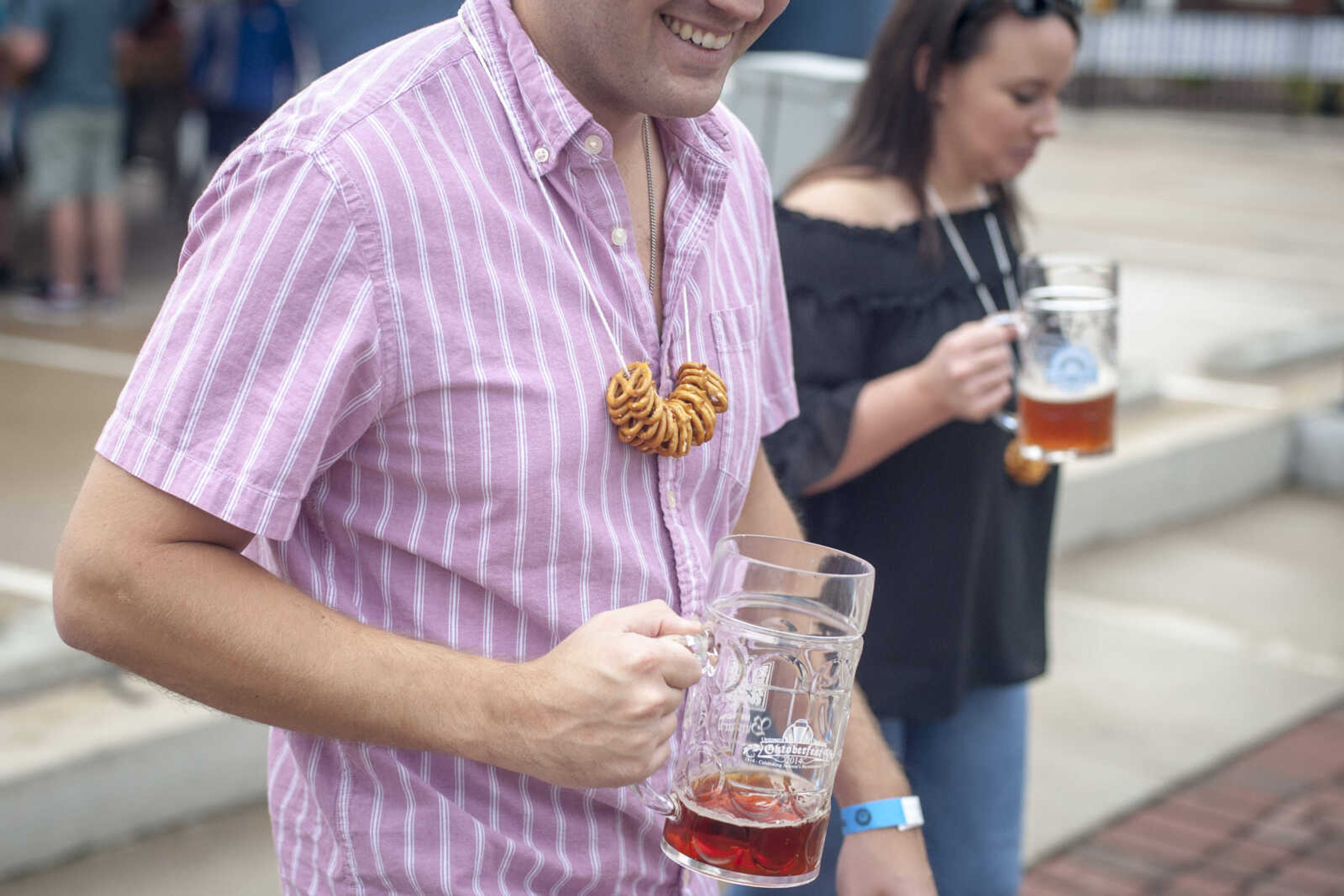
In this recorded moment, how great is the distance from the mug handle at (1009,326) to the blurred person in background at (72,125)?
6.51m

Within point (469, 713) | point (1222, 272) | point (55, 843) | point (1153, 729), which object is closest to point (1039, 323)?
point (469, 713)

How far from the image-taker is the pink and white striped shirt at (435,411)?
1.22 metres

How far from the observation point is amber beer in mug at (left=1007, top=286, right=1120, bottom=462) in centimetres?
246

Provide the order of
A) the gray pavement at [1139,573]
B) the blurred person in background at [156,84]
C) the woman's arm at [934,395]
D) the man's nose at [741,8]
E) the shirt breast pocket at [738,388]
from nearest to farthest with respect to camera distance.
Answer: the man's nose at [741,8], the shirt breast pocket at [738,388], the woman's arm at [934,395], the gray pavement at [1139,573], the blurred person in background at [156,84]

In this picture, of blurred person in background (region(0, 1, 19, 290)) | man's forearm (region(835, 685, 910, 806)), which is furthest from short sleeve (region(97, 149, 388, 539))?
blurred person in background (region(0, 1, 19, 290))

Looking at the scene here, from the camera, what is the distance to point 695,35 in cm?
136

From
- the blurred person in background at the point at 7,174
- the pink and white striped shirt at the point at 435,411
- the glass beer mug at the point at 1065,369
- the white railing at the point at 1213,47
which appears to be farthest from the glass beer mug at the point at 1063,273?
the white railing at the point at 1213,47

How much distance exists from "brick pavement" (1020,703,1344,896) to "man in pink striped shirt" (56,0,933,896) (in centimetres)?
263

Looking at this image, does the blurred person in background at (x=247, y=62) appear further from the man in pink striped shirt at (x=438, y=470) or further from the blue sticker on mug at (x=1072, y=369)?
the man in pink striped shirt at (x=438, y=470)

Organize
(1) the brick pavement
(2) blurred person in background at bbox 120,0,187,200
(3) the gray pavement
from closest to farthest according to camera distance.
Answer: (3) the gray pavement < (1) the brick pavement < (2) blurred person in background at bbox 120,0,187,200

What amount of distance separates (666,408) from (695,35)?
0.34m

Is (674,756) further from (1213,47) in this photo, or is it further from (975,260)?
(1213,47)

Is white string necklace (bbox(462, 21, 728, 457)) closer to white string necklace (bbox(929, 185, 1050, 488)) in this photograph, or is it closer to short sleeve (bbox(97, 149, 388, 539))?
short sleeve (bbox(97, 149, 388, 539))

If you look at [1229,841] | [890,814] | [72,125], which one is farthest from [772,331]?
[72,125]
